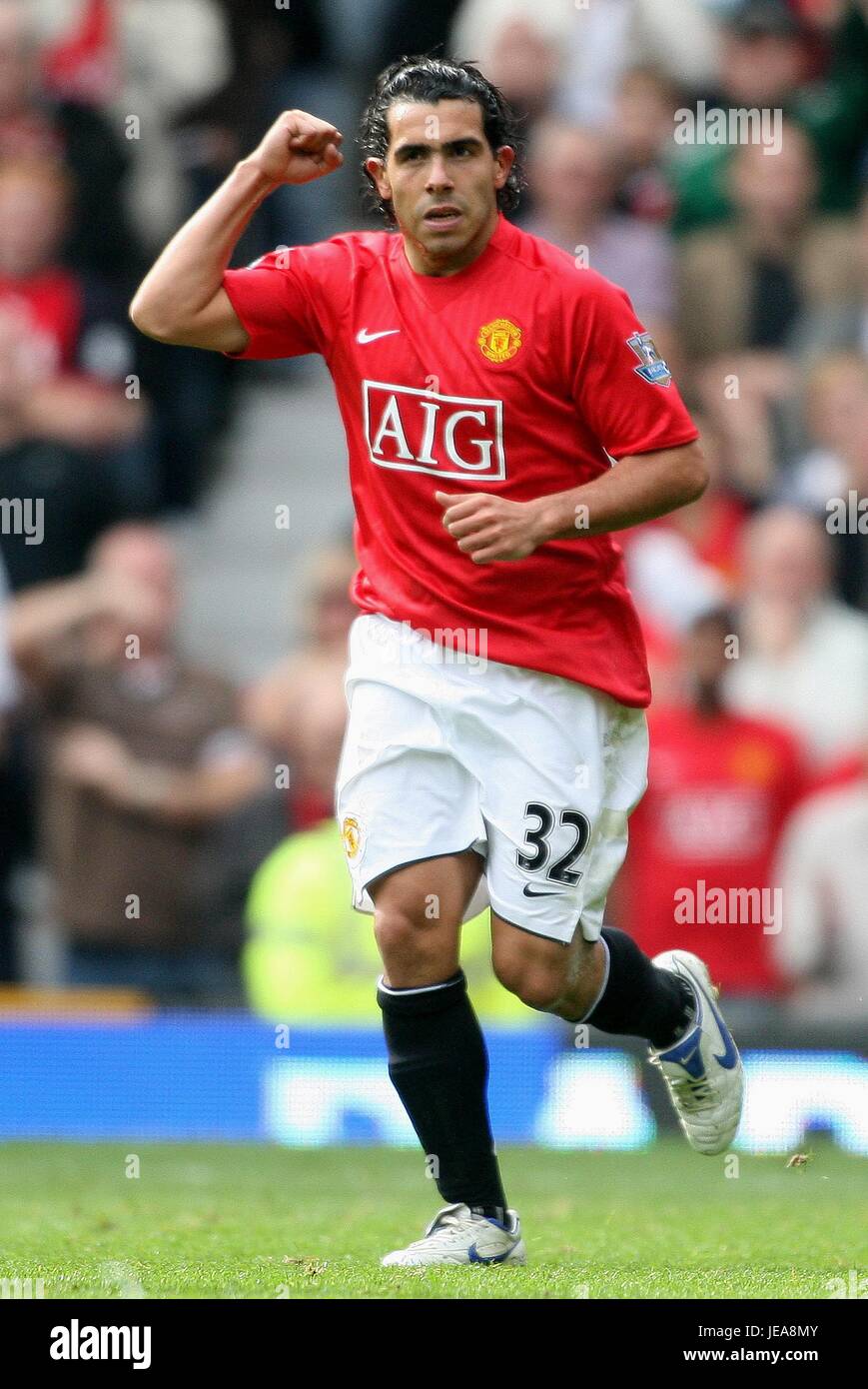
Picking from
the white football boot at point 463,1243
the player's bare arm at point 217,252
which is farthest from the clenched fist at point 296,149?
the white football boot at point 463,1243

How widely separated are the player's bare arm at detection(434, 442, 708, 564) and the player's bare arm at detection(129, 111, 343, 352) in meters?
0.76

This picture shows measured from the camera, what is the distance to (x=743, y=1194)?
7.53 metres

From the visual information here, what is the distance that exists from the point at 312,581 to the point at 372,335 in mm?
5437

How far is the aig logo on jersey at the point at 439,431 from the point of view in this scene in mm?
5305

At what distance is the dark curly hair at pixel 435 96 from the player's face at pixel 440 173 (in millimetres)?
36

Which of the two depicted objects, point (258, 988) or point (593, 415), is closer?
point (593, 415)

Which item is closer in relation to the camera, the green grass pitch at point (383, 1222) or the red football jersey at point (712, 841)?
the green grass pitch at point (383, 1222)

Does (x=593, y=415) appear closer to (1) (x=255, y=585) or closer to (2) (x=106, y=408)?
(2) (x=106, y=408)

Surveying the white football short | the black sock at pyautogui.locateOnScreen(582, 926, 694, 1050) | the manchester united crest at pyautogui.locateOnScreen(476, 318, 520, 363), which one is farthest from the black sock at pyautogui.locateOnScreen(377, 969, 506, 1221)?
the manchester united crest at pyautogui.locateOnScreen(476, 318, 520, 363)

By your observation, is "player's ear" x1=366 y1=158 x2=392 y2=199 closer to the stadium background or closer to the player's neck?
the player's neck

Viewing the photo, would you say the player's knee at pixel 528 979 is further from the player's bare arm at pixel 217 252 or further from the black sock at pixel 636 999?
the player's bare arm at pixel 217 252

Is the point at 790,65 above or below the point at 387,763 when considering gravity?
above

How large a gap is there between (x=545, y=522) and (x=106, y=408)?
22.5ft

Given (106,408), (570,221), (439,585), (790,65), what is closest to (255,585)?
(106,408)
